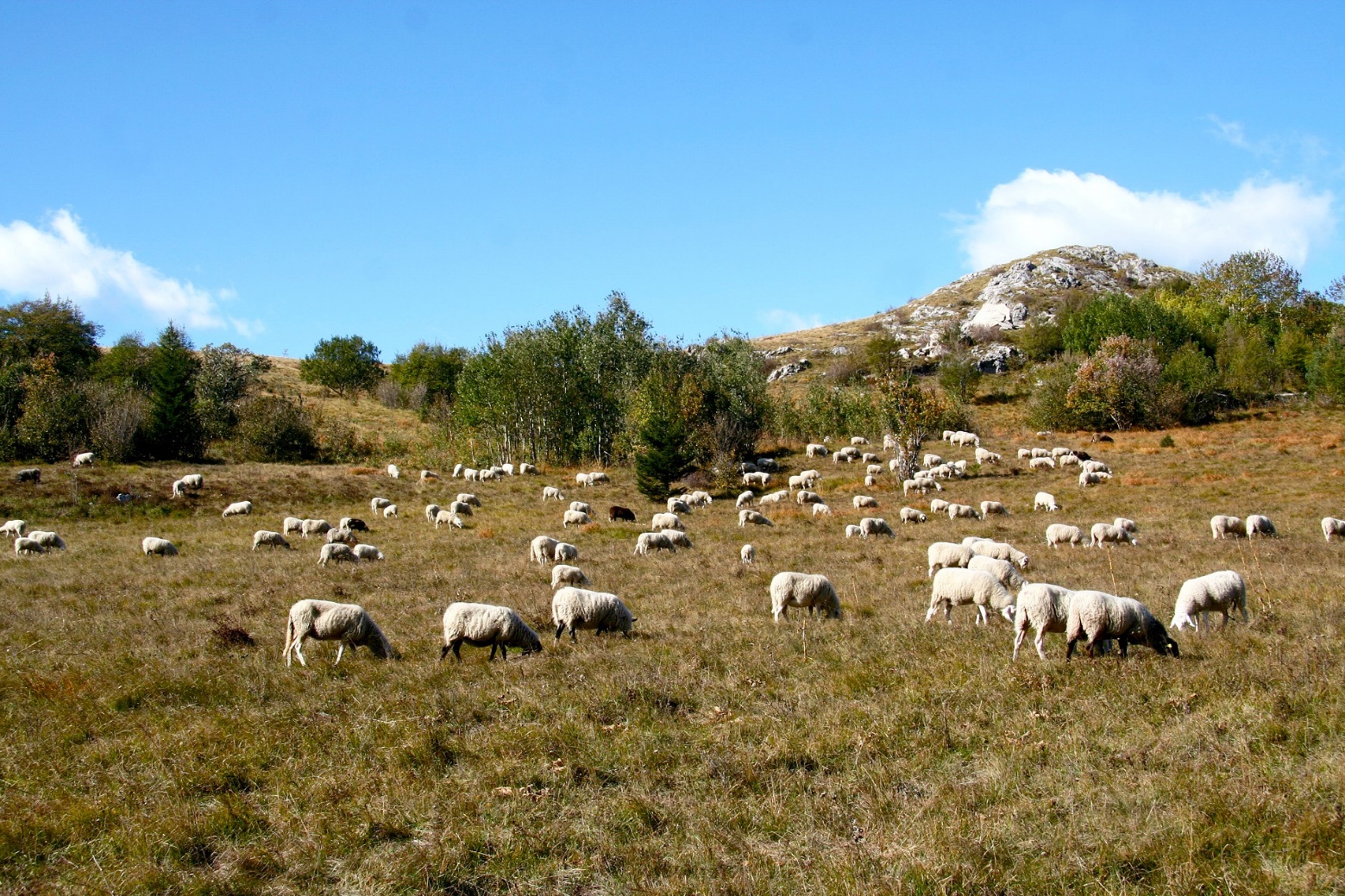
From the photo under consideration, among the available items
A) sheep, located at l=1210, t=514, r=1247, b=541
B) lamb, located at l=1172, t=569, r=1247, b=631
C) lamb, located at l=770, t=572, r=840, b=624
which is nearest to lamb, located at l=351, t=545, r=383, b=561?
lamb, located at l=770, t=572, r=840, b=624

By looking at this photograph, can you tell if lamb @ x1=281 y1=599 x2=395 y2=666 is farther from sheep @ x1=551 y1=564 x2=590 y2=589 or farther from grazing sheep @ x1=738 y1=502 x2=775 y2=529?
grazing sheep @ x1=738 y1=502 x2=775 y2=529

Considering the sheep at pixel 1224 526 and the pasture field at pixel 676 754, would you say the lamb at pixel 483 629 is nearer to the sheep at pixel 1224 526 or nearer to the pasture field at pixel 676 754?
the pasture field at pixel 676 754

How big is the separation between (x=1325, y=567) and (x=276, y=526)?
35021mm

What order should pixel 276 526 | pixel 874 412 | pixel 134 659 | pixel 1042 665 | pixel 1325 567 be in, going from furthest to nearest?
pixel 874 412 → pixel 276 526 → pixel 1325 567 → pixel 134 659 → pixel 1042 665

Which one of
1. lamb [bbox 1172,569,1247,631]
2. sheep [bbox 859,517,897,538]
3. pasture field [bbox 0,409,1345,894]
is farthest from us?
sheep [bbox 859,517,897,538]

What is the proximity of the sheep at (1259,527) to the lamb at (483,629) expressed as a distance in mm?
22948

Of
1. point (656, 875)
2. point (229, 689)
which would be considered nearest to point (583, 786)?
point (656, 875)

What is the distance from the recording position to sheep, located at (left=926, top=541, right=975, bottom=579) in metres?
19.4

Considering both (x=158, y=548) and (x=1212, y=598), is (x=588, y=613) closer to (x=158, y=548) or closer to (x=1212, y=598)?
(x=1212, y=598)

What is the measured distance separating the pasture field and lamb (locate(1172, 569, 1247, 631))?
0.69 m

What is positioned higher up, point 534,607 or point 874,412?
point 874,412

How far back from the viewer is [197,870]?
624 cm

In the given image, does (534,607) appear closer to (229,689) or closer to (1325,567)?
(229,689)

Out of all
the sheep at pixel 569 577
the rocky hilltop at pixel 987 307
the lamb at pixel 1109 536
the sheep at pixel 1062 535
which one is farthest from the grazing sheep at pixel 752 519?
the rocky hilltop at pixel 987 307
